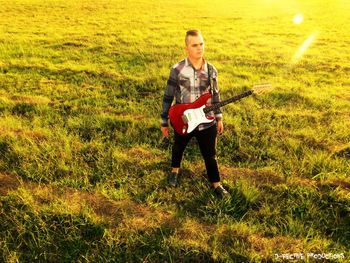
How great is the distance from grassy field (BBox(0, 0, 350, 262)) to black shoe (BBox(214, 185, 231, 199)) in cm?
9

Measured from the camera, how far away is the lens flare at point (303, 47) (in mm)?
12091

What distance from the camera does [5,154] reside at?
545 centimetres

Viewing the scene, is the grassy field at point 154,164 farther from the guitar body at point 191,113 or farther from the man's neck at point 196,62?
the man's neck at point 196,62

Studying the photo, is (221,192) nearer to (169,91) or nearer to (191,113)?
(191,113)

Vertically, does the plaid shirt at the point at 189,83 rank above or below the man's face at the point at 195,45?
below

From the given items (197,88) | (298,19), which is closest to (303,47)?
(298,19)

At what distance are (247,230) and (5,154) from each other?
4.16 m

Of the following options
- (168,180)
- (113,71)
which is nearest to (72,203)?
(168,180)

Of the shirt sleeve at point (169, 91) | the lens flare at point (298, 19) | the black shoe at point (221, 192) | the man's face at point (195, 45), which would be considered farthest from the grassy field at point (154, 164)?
the lens flare at point (298, 19)

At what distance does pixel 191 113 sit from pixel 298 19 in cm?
2077

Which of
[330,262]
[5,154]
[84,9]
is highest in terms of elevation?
[84,9]

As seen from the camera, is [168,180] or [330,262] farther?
[168,180]

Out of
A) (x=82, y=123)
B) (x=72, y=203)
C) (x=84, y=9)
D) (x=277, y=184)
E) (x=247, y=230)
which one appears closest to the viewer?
(x=247, y=230)

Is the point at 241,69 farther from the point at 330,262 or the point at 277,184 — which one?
the point at 330,262
